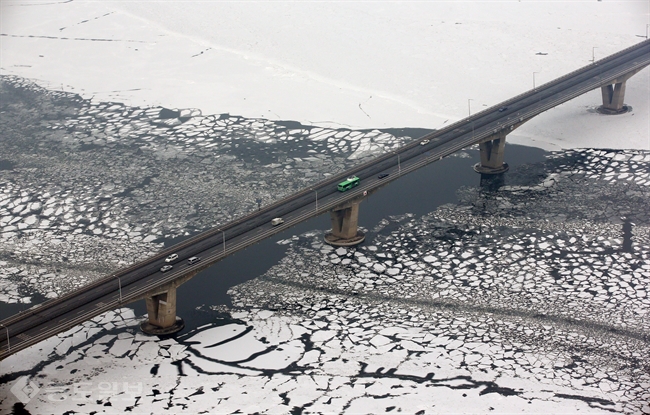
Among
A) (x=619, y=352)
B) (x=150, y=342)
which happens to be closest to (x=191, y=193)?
(x=150, y=342)

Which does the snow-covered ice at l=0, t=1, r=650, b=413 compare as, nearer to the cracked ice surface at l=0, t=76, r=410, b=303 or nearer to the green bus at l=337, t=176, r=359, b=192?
the cracked ice surface at l=0, t=76, r=410, b=303

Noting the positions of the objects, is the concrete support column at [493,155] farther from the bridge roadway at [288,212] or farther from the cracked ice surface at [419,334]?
the cracked ice surface at [419,334]

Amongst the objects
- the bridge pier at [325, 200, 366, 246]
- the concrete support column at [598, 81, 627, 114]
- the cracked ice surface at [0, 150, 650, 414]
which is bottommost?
the cracked ice surface at [0, 150, 650, 414]

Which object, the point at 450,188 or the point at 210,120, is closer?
the point at 450,188

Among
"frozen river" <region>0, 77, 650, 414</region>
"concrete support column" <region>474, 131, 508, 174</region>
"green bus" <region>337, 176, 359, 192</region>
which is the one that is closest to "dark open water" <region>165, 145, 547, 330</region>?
"frozen river" <region>0, 77, 650, 414</region>

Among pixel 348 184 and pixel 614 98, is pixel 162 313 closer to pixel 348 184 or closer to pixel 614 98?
pixel 348 184

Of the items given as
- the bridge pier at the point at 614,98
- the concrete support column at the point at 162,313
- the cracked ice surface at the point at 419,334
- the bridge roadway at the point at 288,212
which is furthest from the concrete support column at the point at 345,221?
the bridge pier at the point at 614,98

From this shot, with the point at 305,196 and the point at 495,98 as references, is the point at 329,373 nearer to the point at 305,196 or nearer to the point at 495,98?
the point at 305,196
